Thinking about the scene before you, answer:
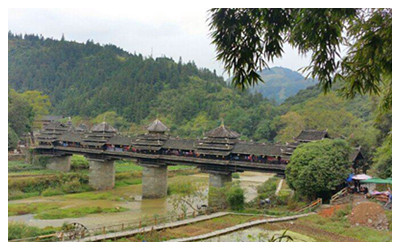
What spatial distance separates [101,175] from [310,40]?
28690 millimetres

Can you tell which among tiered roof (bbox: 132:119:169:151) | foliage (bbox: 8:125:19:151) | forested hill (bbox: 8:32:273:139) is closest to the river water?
tiered roof (bbox: 132:119:169:151)

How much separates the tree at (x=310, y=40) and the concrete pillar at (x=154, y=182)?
74.6 feet

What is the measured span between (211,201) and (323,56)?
16568 mm

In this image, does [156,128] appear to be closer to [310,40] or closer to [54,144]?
[54,144]

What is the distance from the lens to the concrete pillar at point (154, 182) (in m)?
27.5

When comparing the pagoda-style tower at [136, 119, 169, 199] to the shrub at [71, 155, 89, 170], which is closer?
the pagoda-style tower at [136, 119, 169, 199]

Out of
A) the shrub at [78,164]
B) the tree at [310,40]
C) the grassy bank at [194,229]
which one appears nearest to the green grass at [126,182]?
the shrub at [78,164]

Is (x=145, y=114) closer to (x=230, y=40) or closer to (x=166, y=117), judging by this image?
(x=166, y=117)

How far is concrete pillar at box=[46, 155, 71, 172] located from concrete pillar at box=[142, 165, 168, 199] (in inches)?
484

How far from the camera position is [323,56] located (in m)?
5.74

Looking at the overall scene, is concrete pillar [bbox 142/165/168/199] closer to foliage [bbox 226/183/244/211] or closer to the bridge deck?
the bridge deck

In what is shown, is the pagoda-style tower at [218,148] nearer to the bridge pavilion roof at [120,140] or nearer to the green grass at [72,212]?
the green grass at [72,212]

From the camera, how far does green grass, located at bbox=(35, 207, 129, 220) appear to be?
22500 millimetres

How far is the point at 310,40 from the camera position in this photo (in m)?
5.76
